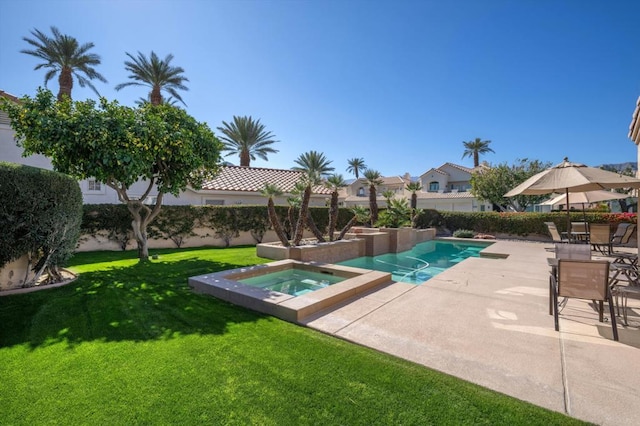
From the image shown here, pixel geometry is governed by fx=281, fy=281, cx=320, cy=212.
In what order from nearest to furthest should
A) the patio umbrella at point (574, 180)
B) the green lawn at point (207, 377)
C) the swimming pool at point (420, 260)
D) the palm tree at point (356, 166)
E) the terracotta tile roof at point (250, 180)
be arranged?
1. the green lawn at point (207, 377)
2. the patio umbrella at point (574, 180)
3. the swimming pool at point (420, 260)
4. the terracotta tile roof at point (250, 180)
5. the palm tree at point (356, 166)

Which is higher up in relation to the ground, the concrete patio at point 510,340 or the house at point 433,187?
the house at point 433,187

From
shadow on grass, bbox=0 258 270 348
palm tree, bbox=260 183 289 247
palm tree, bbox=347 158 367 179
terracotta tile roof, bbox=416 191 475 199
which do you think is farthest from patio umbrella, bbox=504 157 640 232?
palm tree, bbox=347 158 367 179

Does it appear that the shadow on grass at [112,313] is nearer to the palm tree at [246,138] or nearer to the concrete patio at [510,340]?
the concrete patio at [510,340]

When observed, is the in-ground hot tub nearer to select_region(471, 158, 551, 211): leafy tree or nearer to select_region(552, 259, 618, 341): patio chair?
select_region(552, 259, 618, 341): patio chair

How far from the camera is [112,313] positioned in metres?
→ 5.63

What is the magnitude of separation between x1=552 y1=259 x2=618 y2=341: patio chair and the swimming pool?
555cm

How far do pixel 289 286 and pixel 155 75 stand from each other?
84.6ft

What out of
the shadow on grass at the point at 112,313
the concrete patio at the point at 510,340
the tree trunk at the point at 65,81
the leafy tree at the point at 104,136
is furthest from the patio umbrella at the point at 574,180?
the tree trunk at the point at 65,81

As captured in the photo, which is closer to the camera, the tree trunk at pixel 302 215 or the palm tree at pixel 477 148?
the tree trunk at pixel 302 215

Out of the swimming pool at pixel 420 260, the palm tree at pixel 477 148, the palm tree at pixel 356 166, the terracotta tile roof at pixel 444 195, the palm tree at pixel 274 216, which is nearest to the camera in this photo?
the swimming pool at pixel 420 260

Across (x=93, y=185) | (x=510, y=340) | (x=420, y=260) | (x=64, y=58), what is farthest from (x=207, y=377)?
(x=64, y=58)

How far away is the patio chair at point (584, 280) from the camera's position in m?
4.60

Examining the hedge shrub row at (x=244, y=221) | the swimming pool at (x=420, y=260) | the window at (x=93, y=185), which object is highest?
the window at (x=93, y=185)

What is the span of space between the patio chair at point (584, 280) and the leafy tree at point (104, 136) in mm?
10808
